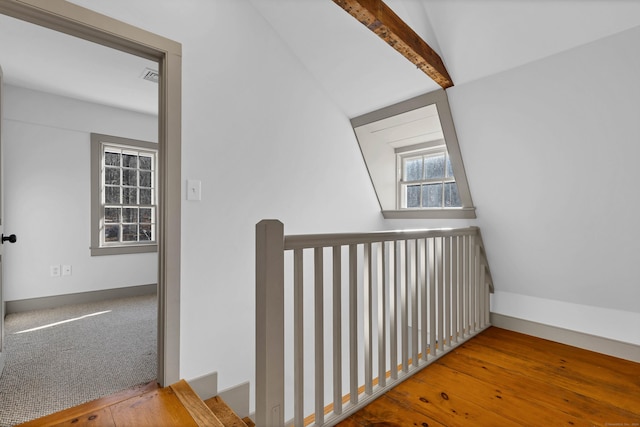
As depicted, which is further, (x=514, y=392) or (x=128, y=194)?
(x=128, y=194)

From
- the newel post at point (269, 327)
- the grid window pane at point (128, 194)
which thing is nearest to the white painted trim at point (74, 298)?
the grid window pane at point (128, 194)

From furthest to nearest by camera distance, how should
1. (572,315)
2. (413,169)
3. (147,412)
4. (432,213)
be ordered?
(413,169) → (432,213) → (572,315) → (147,412)

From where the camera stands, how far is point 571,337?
7.47 ft

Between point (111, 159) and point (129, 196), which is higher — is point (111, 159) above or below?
above

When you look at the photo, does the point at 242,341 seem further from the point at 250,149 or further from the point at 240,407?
the point at 250,149

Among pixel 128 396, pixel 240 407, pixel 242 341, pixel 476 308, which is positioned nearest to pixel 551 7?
pixel 476 308

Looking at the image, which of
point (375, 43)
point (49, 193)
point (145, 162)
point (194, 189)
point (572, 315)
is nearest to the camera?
point (194, 189)

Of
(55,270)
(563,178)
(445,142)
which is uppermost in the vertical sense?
(445,142)

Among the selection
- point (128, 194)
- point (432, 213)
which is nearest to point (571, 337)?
point (432, 213)

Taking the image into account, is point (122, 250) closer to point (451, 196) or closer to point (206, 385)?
point (206, 385)

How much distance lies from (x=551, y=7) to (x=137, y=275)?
467 centimetres

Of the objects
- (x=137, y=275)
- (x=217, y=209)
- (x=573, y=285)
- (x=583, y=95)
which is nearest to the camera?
(x=583, y=95)

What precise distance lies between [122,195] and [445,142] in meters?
3.91

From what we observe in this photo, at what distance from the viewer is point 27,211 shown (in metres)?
3.22
